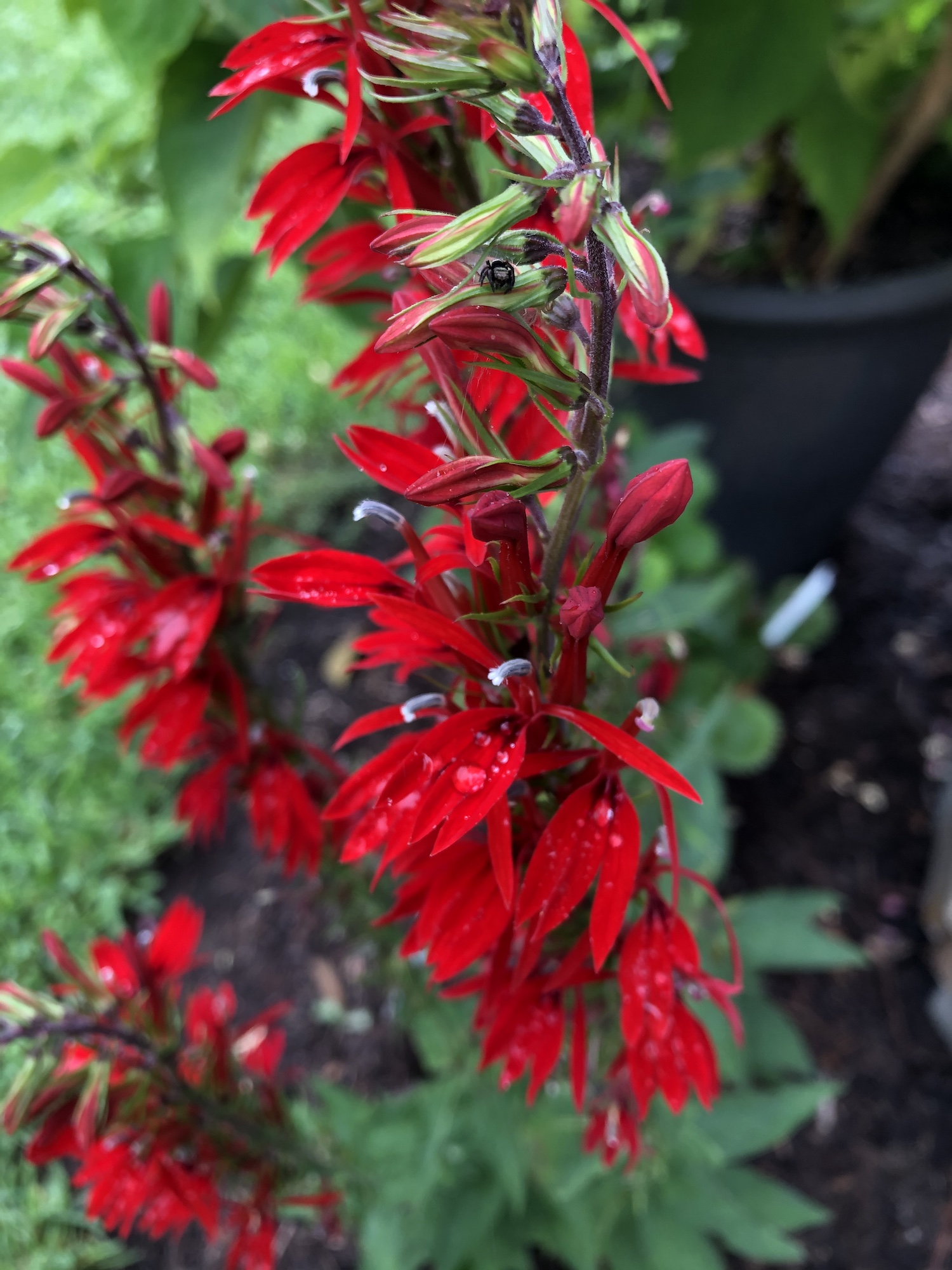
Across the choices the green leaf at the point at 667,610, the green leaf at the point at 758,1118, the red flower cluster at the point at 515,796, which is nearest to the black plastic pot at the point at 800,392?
the green leaf at the point at 667,610

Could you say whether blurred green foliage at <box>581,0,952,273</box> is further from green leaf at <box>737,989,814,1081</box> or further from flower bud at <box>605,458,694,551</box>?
green leaf at <box>737,989,814,1081</box>

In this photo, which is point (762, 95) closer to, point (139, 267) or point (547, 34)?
point (139, 267)

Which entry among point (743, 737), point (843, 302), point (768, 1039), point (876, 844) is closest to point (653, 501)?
point (768, 1039)

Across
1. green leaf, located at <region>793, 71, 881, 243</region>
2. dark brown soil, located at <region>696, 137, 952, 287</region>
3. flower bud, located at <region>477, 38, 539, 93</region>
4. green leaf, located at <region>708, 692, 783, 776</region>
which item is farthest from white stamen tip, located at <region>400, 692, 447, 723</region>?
dark brown soil, located at <region>696, 137, 952, 287</region>

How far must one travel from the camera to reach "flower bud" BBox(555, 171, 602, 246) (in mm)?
227

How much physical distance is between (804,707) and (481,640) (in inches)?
50.8

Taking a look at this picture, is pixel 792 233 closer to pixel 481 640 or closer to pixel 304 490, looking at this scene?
pixel 304 490

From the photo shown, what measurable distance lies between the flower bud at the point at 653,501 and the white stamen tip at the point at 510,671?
0.06m

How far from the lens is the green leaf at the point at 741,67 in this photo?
3.14ft

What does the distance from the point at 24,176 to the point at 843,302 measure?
3.38ft

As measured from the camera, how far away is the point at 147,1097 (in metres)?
0.58

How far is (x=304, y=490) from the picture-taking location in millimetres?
1737

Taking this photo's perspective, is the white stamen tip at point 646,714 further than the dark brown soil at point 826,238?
No

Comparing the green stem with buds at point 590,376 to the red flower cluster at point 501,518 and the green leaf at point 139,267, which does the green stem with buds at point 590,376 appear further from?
the green leaf at point 139,267
